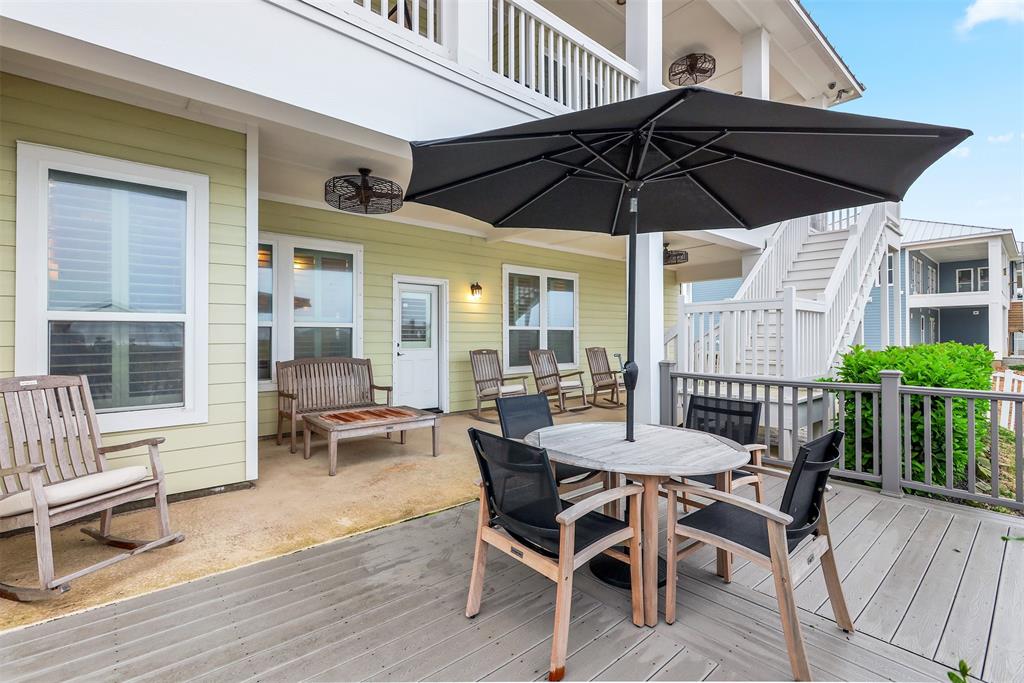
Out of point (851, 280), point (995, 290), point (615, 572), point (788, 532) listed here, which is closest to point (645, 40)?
point (851, 280)

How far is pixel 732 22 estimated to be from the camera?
5.86 meters

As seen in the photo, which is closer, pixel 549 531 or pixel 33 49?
pixel 549 531

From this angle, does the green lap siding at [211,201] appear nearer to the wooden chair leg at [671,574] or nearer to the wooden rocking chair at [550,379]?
the wooden chair leg at [671,574]

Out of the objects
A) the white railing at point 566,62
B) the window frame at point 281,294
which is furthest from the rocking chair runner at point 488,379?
the white railing at point 566,62

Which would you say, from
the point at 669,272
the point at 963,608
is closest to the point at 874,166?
the point at 963,608

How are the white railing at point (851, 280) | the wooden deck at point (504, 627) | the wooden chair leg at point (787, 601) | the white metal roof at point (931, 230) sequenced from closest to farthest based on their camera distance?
the wooden chair leg at point (787, 601)
the wooden deck at point (504, 627)
the white railing at point (851, 280)
the white metal roof at point (931, 230)

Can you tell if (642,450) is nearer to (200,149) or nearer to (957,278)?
(200,149)

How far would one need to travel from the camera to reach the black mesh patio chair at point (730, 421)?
8.76 feet

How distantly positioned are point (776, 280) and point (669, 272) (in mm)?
4420

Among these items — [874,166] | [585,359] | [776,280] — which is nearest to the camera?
[874,166]

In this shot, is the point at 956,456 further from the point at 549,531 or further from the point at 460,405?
the point at 460,405

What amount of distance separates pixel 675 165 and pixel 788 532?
181cm

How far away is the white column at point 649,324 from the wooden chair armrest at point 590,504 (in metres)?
2.81

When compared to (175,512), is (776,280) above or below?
above
